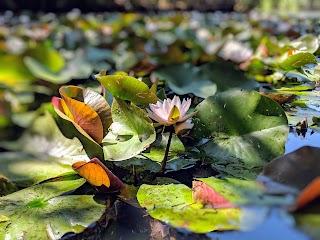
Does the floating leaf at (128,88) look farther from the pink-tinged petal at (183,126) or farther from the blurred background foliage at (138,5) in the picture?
the blurred background foliage at (138,5)

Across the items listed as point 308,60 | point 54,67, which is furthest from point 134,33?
point 308,60

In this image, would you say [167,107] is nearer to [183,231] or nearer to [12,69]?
[183,231]

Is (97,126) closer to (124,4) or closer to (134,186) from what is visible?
(134,186)

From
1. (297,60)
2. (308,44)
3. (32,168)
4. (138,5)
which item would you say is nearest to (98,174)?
(32,168)

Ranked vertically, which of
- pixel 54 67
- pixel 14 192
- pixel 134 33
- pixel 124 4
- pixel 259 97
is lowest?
pixel 124 4

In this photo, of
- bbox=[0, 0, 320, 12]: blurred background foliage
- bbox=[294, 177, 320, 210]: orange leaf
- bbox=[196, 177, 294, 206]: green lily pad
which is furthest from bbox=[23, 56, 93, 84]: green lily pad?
bbox=[0, 0, 320, 12]: blurred background foliage

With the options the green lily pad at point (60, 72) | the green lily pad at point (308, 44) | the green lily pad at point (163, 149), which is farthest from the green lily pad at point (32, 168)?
the green lily pad at point (308, 44)
